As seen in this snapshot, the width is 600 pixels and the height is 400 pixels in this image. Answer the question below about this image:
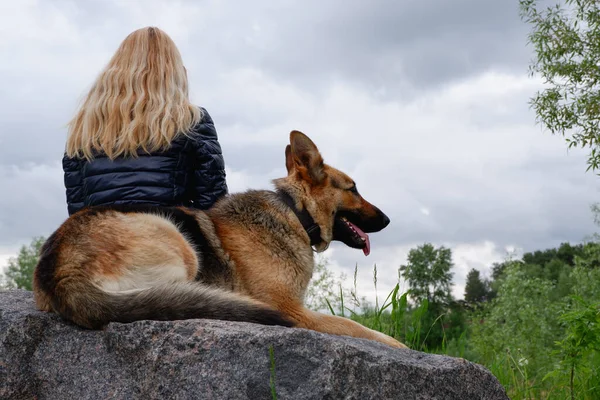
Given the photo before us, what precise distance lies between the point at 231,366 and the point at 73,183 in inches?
143

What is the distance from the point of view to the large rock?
11.6 feet

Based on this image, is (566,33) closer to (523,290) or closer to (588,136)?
(588,136)

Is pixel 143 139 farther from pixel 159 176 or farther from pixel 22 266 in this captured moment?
pixel 22 266

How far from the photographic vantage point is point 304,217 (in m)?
5.57

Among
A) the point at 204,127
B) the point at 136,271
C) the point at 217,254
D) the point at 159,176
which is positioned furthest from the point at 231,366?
the point at 204,127

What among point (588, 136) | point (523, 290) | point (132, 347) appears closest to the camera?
point (132, 347)

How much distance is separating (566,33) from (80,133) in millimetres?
14510

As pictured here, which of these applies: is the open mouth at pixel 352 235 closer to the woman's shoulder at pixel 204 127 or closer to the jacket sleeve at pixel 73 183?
the woman's shoulder at pixel 204 127

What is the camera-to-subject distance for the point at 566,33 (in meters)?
17.2

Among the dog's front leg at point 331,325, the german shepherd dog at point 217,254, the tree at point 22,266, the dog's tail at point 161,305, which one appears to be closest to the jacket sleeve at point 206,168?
the german shepherd dog at point 217,254

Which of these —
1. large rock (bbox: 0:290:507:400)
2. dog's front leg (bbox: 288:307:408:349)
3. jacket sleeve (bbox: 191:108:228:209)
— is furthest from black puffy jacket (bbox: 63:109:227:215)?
dog's front leg (bbox: 288:307:408:349)

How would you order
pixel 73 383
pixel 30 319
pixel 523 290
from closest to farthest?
pixel 73 383, pixel 30 319, pixel 523 290

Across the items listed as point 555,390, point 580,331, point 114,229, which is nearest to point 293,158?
point 114,229

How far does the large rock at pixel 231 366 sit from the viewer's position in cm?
355
